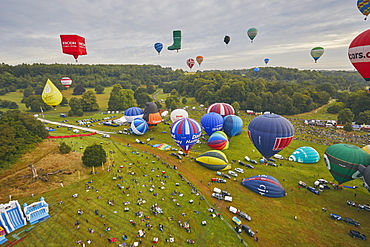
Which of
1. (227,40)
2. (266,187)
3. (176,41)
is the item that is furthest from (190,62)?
(266,187)

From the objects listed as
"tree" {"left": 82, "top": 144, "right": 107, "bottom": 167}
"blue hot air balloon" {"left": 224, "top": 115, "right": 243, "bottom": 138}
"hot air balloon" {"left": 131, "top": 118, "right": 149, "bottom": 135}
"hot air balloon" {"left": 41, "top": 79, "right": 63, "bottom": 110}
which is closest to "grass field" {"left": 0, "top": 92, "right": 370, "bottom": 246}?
"tree" {"left": 82, "top": 144, "right": 107, "bottom": 167}

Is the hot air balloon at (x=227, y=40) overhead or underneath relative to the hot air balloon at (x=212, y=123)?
overhead

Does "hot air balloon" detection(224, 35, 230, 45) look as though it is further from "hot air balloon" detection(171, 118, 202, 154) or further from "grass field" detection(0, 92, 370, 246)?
"grass field" detection(0, 92, 370, 246)

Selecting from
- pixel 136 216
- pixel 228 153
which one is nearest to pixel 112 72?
pixel 228 153

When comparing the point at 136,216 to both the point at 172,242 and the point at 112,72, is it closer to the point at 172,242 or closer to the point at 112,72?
the point at 172,242

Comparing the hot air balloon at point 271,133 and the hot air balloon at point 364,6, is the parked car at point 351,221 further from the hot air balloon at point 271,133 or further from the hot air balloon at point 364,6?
the hot air balloon at point 364,6

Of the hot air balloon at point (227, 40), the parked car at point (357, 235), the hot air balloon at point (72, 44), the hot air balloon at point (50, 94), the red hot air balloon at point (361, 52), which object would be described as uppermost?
the hot air balloon at point (227, 40)

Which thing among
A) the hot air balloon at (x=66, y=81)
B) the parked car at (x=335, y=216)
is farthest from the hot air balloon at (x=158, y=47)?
the parked car at (x=335, y=216)
